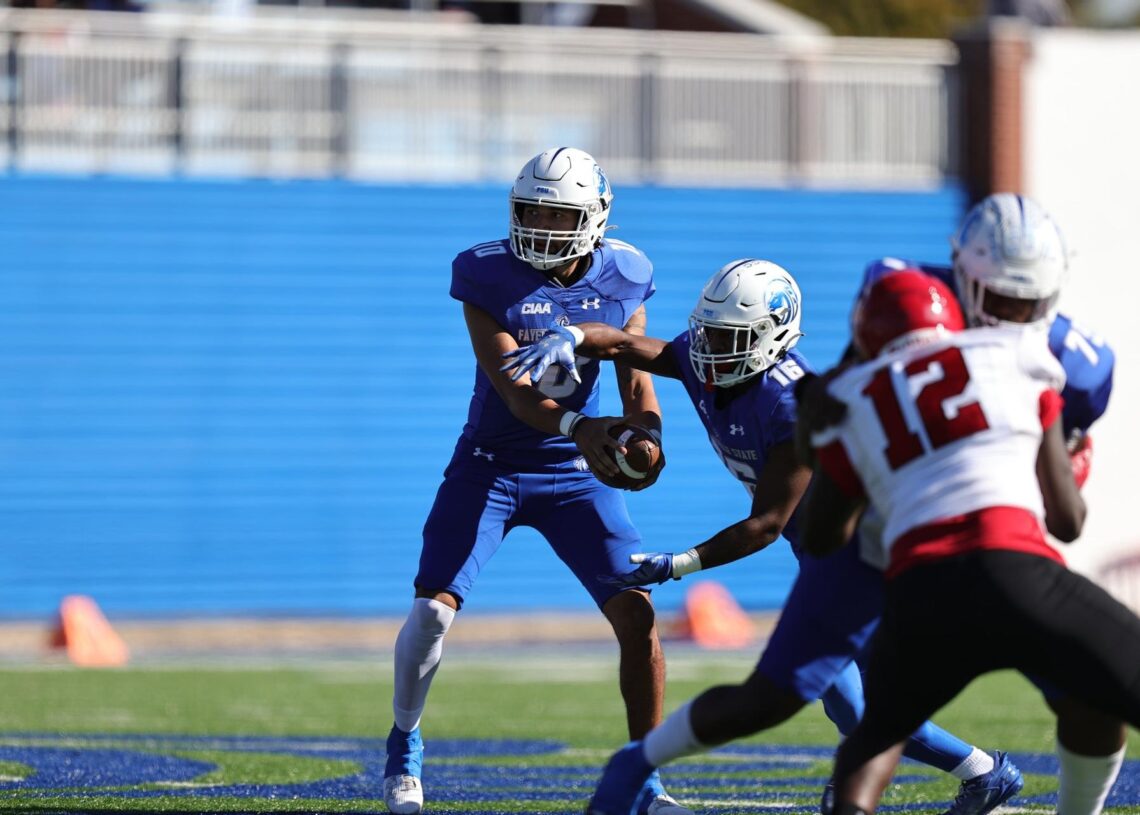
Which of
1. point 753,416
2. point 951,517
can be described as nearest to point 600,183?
point 753,416

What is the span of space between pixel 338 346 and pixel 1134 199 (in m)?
8.01

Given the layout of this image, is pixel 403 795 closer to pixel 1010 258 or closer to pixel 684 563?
pixel 684 563

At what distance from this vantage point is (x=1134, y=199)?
18328mm

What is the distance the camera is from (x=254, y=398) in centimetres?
1641

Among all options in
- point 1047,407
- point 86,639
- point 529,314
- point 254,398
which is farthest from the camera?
point 254,398

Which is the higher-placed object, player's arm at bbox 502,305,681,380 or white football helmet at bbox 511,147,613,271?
white football helmet at bbox 511,147,613,271

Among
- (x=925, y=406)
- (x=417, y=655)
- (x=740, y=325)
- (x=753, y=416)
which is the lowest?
(x=417, y=655)

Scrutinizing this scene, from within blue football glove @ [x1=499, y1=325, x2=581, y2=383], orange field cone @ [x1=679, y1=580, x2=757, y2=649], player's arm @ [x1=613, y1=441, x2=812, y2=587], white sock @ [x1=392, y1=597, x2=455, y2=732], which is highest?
blue football glove @ [x1=499, y1=325, x2=581, y2=383]

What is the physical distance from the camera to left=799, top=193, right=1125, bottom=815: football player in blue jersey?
13.9ft

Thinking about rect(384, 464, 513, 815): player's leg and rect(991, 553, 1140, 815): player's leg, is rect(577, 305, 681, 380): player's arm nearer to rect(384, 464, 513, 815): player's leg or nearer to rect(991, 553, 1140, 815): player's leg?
rect(384, 464, 513, 815): player's leg

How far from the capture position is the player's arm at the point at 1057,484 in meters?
4.13

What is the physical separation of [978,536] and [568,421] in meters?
1.92

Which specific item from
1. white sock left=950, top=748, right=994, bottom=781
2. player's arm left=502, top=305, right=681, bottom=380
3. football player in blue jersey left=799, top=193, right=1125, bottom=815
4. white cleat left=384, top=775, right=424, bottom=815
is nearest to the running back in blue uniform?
player's arm left=502, top=305, right=681, bottom=380

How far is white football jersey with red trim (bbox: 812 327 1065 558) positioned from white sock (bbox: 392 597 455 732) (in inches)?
78.0
